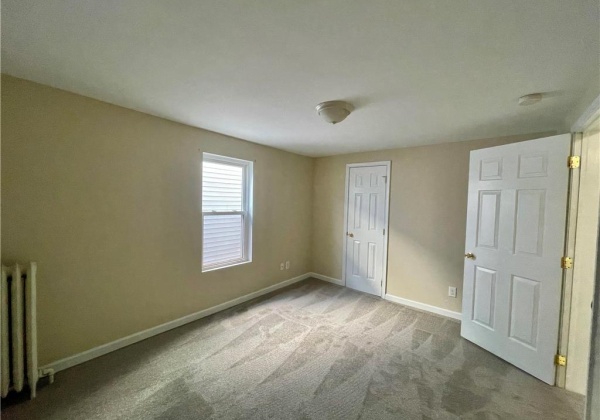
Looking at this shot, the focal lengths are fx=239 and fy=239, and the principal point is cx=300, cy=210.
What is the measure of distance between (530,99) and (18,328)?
3856mm

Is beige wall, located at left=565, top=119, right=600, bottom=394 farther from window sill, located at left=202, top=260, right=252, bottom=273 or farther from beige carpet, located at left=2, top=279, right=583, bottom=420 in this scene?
window sill, located at left=202, top=260, right=252, bottom=273

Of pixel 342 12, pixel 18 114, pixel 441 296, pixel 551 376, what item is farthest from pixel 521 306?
pixel 18 114

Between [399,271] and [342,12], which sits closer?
[342,12]

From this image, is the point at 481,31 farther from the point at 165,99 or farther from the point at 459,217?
the point at 459,217

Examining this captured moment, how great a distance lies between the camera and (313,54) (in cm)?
132

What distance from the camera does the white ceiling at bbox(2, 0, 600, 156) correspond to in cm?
102

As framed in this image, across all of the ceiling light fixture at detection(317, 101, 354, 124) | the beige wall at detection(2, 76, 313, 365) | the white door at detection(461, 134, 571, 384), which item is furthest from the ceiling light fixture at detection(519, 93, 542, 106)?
the beige wall at detection(2, 76, 313, 365)

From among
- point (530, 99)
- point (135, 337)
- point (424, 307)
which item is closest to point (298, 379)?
point (135, 337)

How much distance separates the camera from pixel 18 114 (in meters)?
1.71

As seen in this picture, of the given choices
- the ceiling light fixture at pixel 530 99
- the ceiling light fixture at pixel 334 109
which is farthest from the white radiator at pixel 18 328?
the ceiling light fixture at pixel 530 99

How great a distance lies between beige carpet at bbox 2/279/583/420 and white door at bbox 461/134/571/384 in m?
0.23

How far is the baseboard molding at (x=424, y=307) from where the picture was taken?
3.04 m

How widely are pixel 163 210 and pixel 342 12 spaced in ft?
7.77

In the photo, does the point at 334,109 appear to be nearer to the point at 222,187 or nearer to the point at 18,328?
the point at 222,187
